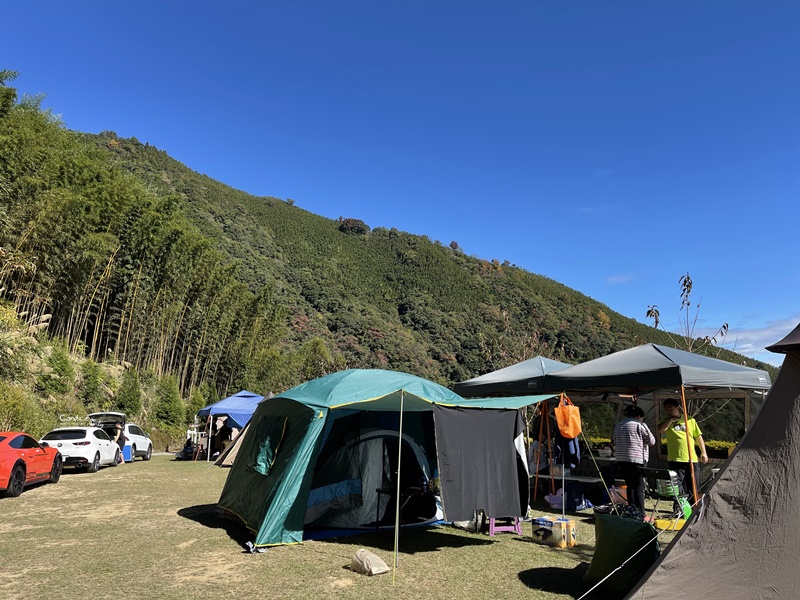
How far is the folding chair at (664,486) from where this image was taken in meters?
6.83

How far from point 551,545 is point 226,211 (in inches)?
2529

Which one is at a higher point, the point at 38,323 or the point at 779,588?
the point at 38,323

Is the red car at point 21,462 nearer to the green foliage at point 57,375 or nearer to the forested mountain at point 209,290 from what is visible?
the forested mountain at point 209,290

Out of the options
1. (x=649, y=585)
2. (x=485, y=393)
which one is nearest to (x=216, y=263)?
(x=485, y=393)

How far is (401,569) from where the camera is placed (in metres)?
5.64

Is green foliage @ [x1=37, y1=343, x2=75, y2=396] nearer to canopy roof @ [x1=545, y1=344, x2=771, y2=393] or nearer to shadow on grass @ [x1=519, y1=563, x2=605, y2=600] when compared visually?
canopy roof @ [x1=545, y1=344, x2=771, y2=393]

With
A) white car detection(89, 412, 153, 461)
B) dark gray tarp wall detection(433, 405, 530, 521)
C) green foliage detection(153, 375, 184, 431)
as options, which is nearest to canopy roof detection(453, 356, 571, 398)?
dark gray tarp wall detection(433, 405, 530, 521)

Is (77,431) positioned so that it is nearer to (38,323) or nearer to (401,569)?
(38,323)

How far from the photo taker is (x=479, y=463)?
645cm

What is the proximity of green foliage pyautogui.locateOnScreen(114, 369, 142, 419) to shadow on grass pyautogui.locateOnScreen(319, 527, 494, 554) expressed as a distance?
1611 cm

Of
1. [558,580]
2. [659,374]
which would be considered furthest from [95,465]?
[659,374]

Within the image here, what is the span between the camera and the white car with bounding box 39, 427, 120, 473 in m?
13.5

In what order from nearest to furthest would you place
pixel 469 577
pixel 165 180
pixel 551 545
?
pixel 469 577 → pixel 551 545 → pixel 165 180

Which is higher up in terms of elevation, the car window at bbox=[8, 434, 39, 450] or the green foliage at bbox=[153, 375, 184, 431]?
the green foliage at bbox=[153, 375, 184, 431]
